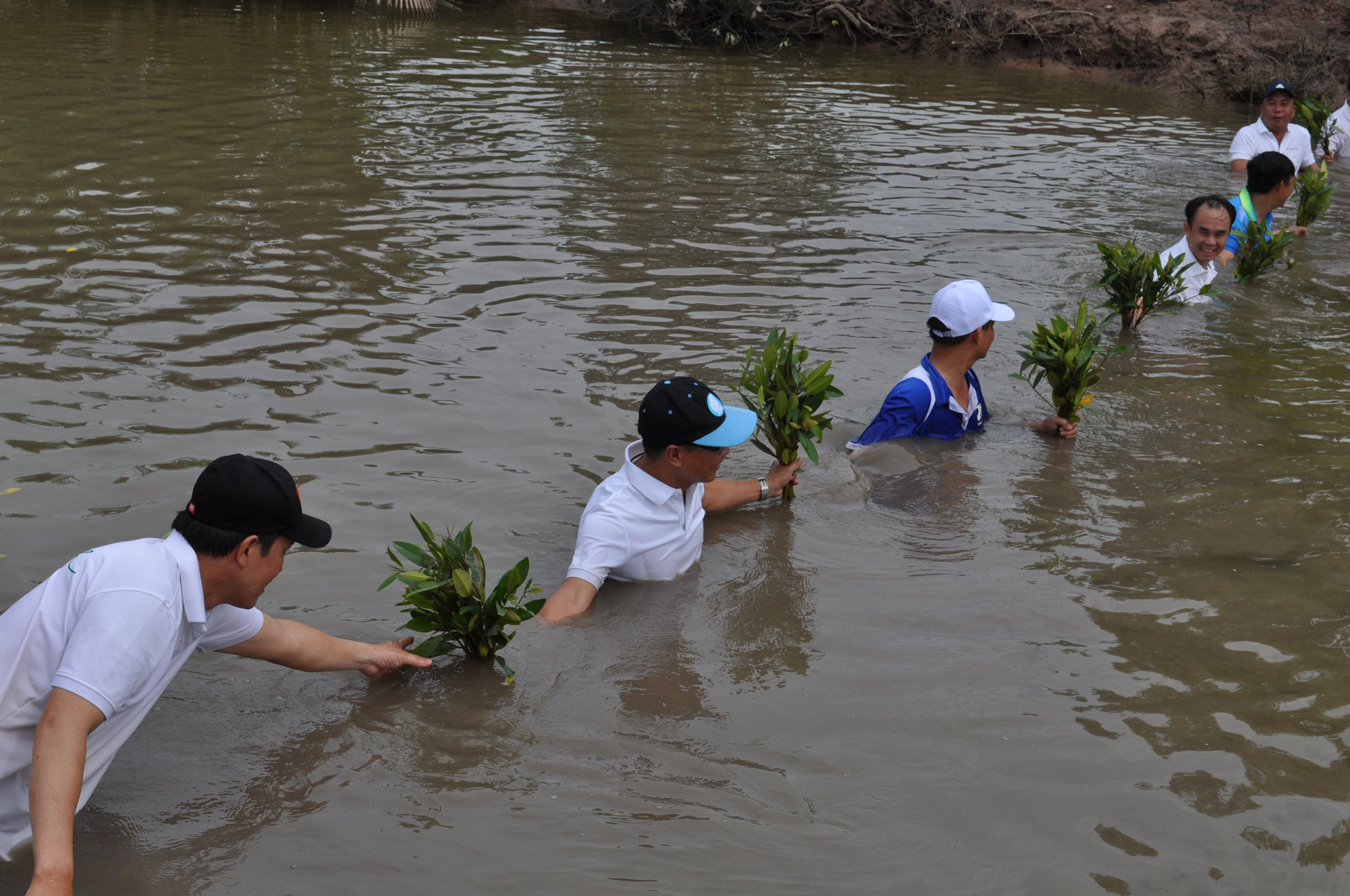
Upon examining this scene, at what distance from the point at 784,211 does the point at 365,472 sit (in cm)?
592

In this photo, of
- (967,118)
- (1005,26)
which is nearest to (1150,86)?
(1005,26)

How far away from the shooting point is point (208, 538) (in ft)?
9.93

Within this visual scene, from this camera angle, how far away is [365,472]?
5.52m

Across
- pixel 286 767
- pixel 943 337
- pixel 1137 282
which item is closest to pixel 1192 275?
pixel 1137 282

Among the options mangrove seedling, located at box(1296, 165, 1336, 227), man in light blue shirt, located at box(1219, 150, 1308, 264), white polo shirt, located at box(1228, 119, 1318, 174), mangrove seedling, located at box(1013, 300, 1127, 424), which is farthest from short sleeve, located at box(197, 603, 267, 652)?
white polo shirt, located at box(1228, 119, 1318, 174)

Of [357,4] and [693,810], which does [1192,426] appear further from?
[357,4]

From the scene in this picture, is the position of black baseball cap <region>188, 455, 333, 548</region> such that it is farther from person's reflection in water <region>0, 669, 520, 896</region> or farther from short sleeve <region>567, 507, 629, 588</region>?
short sleeve <region>567, 507, 629, 588</region>

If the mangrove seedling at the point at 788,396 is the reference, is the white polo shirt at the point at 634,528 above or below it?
below

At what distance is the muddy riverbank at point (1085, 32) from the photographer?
58.0ft

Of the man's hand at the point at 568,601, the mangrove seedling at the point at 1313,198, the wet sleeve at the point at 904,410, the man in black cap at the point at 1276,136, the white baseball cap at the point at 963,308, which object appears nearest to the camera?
the man's hand at the point at 568,601

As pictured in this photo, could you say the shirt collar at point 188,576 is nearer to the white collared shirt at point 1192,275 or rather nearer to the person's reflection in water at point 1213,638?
the person's reflection in water at point 1213,638

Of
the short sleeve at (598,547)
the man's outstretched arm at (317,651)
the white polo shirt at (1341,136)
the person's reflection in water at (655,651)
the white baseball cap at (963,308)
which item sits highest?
the white polo shirt at (1341,136)

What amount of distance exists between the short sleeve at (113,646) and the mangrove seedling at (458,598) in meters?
1.01

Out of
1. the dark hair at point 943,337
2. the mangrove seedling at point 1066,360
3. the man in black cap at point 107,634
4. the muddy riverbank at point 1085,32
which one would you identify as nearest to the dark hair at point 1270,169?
the mangrove seedling at point 1066,360
